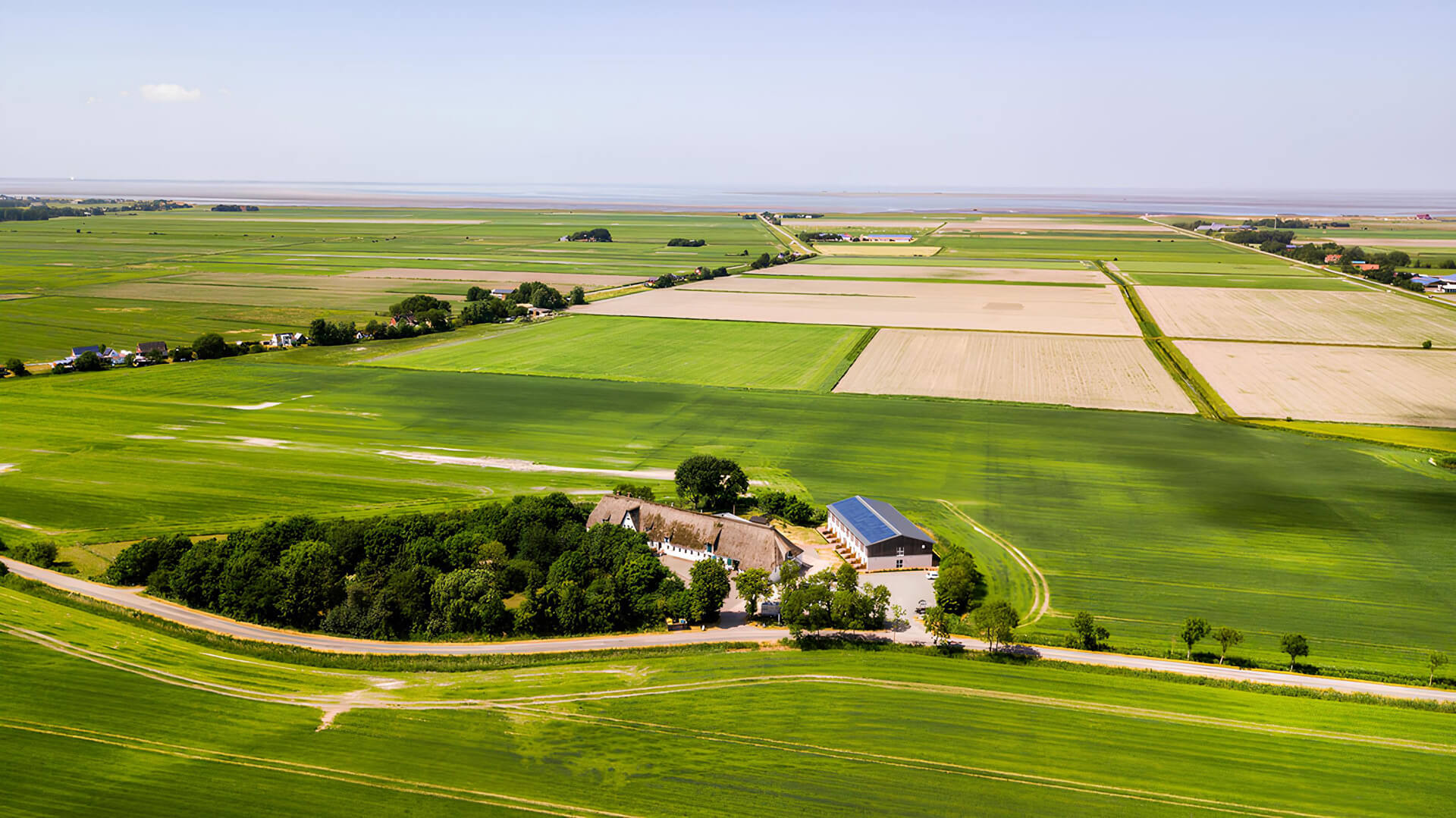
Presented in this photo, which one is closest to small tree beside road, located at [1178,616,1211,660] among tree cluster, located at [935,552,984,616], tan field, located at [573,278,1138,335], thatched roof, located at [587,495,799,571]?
tree cluster, located at [935,552,984,616]

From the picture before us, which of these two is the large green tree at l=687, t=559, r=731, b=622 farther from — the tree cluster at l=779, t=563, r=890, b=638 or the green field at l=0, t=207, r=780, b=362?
the green field at l=0, t=207, r=780, b=362

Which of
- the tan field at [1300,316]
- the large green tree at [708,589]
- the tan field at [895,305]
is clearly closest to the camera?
the large green tree at [708,589]

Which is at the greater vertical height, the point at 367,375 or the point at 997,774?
the point at 367,375

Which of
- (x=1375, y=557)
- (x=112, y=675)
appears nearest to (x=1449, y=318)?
(x=1375, y=557)

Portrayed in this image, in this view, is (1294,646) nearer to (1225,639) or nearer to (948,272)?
(1225,639)

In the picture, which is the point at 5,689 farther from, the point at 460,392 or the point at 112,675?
the point at 460,392

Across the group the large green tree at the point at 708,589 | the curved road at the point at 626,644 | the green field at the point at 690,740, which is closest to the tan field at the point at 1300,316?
the curved road at the point at 626,644

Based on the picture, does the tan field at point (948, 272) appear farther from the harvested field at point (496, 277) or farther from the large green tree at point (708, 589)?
the large green tree at point (708, 589)
